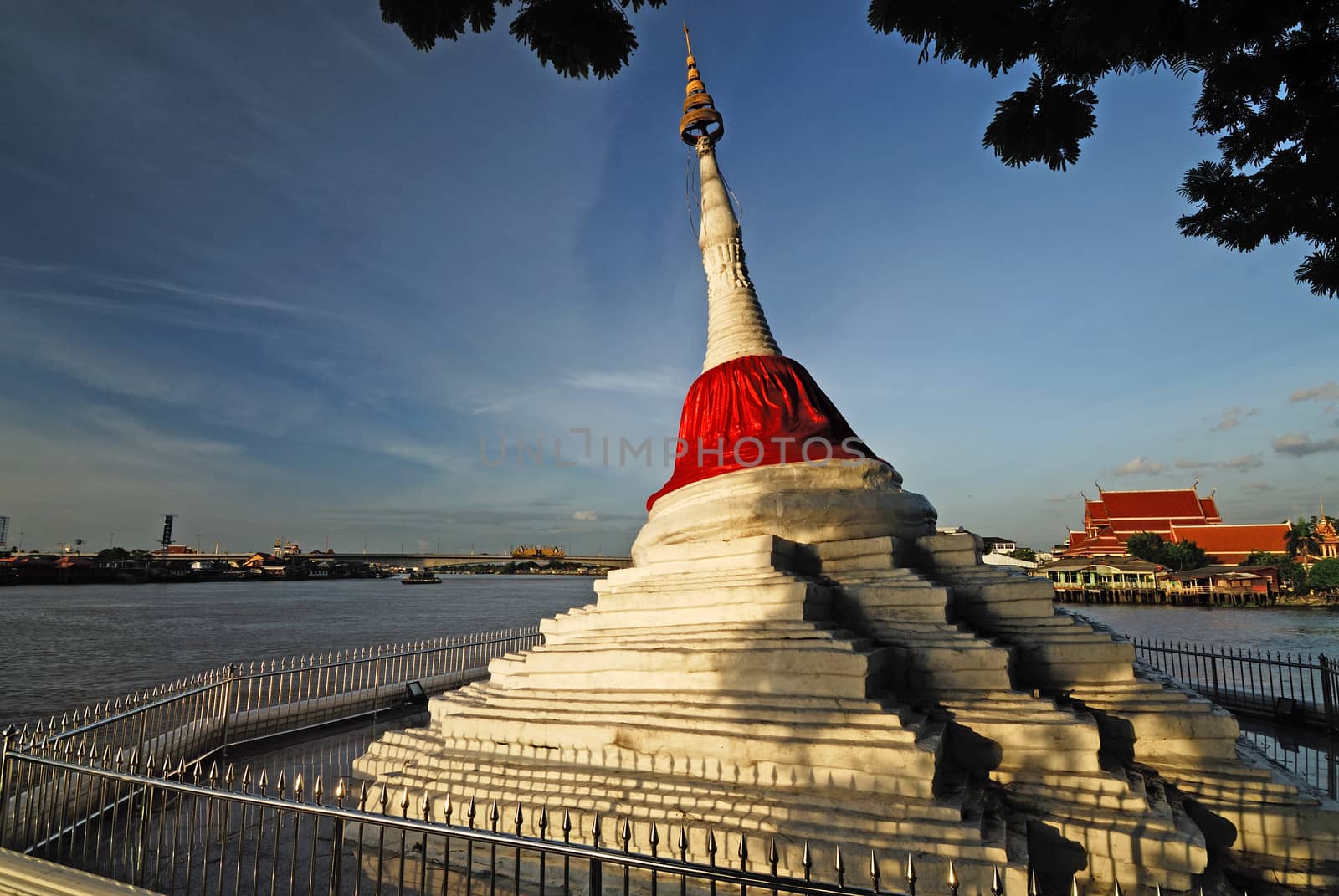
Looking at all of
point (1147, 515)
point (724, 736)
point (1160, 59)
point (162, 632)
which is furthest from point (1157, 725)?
point (1147, 515)

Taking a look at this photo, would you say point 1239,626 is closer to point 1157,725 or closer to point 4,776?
point 1157,725

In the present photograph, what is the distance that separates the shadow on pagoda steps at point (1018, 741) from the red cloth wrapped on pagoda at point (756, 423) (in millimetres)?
2608

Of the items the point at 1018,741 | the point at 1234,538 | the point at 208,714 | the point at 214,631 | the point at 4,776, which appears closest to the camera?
the point at 4,776

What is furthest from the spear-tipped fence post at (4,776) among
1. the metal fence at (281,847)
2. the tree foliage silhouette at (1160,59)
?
the tree foliage silhouette at (1160,59)

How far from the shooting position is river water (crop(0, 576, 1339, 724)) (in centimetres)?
1638

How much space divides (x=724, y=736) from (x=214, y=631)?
30.9 meters

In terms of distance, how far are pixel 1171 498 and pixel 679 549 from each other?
61.2 m

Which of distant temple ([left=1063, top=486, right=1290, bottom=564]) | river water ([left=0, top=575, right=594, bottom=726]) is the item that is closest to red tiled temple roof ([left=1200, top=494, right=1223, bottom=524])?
distant temple ([left=1063, top=486, right=1290, bottom=564])

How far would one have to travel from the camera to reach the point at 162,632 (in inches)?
1108

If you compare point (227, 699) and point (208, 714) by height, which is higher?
point (227, 699)

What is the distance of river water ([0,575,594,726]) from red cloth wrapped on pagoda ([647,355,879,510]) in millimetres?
12008

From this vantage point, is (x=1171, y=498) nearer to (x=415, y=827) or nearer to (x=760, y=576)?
(x=760, y=576)

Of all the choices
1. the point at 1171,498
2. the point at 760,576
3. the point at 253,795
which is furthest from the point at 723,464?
the point at 1171,498

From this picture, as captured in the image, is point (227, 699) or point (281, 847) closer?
point (281, 847)
